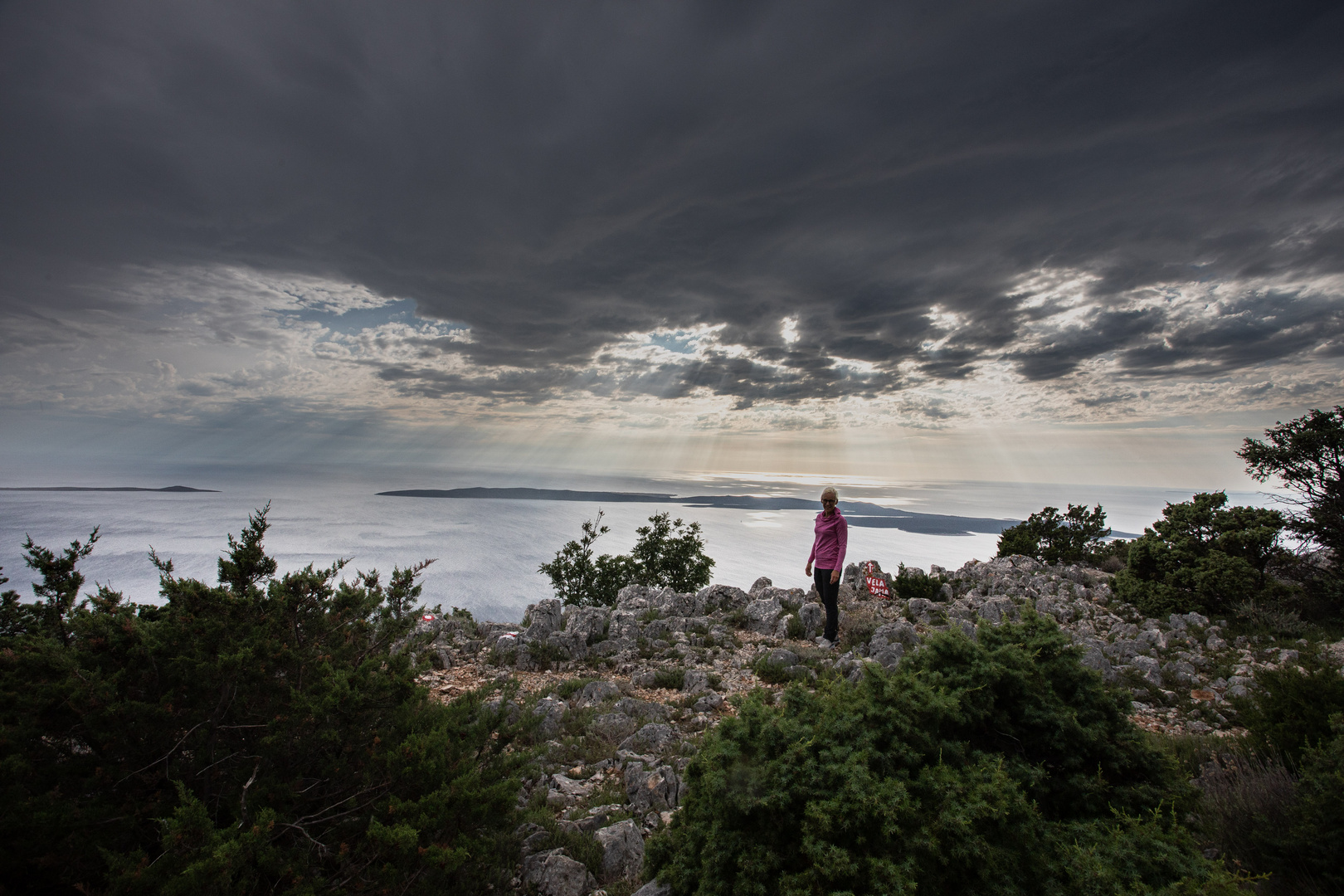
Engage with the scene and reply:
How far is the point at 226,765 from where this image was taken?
314 cm

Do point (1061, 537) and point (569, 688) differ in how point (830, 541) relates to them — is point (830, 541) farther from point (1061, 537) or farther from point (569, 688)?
point (1061, 537)

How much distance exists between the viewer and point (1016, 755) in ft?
11.3

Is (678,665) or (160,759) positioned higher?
(160,759)

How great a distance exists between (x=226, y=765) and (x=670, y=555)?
22.4 meters

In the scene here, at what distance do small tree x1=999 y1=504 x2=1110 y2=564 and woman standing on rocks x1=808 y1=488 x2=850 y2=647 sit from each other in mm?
14326

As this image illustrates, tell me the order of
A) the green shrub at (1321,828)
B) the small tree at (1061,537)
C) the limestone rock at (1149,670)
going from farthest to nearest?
the small tree at (1061,537), the limestone rock at (1149,670), the green shrub at (1321,828)

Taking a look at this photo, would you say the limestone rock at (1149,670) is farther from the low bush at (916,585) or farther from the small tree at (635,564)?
the small tree at (635,564)

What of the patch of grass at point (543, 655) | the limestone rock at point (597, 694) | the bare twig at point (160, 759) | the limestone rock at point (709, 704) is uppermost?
the bare twig at point (160, 759)

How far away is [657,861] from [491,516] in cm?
15381

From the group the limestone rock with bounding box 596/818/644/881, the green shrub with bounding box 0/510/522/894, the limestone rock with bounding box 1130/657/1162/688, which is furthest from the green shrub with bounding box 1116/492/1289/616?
the green shrub with bounding box 0/510/522/894

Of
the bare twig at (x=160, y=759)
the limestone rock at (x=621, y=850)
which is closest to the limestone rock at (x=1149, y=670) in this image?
the limestone rock at (x=621, y=850)

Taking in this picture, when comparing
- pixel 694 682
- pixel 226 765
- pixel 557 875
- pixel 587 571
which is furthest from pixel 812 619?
pixel 587 571

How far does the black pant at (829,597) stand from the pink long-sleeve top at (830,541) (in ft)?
0.53

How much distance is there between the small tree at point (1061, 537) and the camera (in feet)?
65.2
